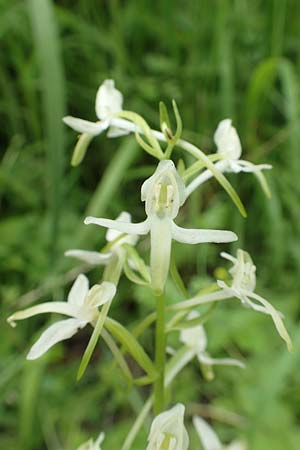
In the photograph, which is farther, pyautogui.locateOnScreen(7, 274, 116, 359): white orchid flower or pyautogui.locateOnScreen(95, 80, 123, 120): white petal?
pyautogui.locateOnScreen(95, 80, 123, 120): white petal

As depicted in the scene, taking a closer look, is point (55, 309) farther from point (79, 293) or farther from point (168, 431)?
point (168, 431)

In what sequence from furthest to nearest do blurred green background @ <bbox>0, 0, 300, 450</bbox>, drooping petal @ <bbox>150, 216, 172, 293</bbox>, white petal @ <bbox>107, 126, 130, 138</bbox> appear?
blurred green background @ <bbox>0, 0, 300, 450</bbox> → white petal @ <bbox>107, 126, 130, 138</bbox> → drooping petal @ <bbox>150, 216, 172, 293</bbox>

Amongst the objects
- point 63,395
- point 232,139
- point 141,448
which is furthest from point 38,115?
point 232,139

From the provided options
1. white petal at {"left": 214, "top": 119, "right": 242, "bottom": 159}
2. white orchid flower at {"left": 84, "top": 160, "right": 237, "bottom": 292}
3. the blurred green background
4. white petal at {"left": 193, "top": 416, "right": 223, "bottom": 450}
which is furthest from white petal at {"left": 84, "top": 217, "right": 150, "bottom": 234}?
the blurred green background

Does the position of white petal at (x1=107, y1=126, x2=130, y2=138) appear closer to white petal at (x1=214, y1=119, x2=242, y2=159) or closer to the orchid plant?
the orchid plant

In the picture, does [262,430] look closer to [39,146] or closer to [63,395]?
[63,395]

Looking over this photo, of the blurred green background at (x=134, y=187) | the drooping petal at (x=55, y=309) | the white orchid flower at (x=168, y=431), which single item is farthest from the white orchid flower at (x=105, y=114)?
the blurred green background at (x=134, y=187)

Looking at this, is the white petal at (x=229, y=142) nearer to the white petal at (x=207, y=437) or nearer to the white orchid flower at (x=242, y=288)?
the white orchid flower at (x=242, y=288)
